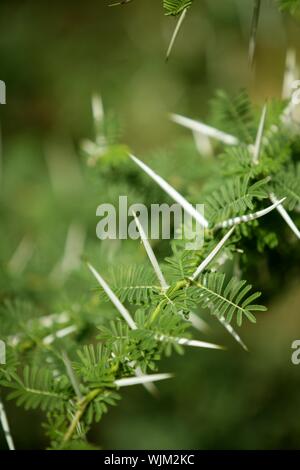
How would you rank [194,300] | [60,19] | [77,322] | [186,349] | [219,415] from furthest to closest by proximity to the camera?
[60,19] → [186,349] → [219,415] → [77,322] → [194,300]

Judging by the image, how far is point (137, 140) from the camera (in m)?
2.18

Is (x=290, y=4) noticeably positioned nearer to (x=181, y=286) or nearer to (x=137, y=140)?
(x=181, y=286)

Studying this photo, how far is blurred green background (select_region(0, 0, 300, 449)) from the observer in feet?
4.26

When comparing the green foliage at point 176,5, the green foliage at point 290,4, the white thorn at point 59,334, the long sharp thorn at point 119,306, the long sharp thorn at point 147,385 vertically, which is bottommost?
the long sharp thorn at point 147,385

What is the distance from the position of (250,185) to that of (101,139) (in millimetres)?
405

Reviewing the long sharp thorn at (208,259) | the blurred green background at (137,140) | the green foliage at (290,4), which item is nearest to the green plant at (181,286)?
the long sharp thorn at (208,259)

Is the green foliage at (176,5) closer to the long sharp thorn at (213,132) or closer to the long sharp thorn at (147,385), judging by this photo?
the long sharp thorn at (213,132)

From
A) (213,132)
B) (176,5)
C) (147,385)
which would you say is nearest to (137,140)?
(213,132)

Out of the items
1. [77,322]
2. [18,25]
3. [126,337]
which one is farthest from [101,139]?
[18,25]

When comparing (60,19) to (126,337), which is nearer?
(126,337)

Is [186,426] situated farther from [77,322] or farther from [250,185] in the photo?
[250,185]

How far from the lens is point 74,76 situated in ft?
7.18

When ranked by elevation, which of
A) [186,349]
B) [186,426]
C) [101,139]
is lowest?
[186,426]

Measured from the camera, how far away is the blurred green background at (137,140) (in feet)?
4.26
